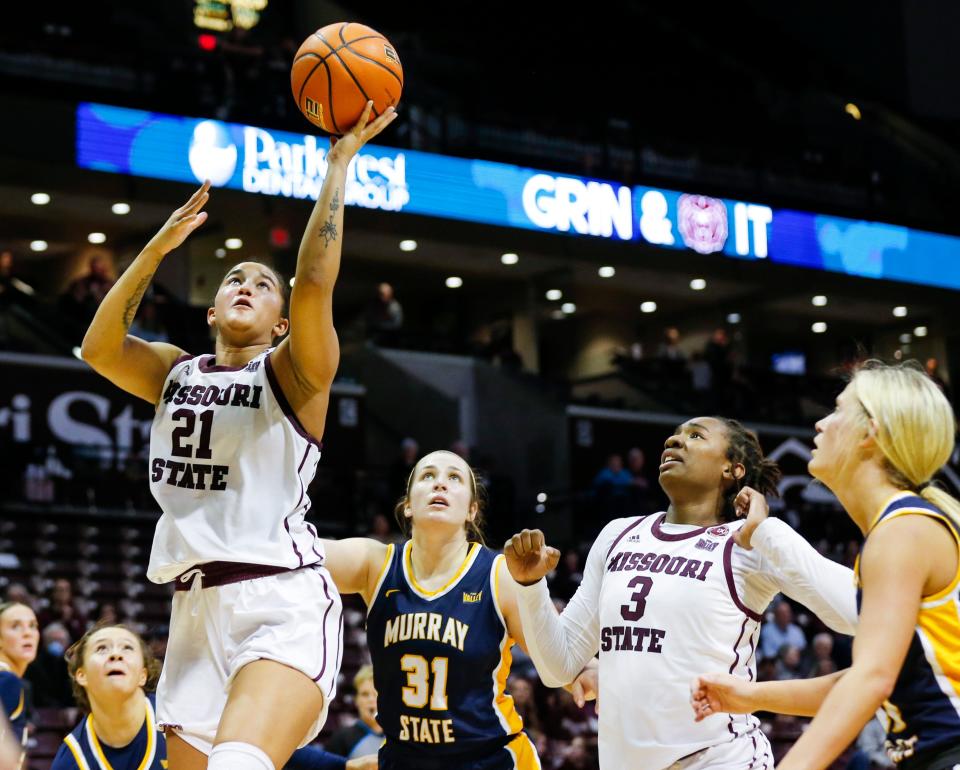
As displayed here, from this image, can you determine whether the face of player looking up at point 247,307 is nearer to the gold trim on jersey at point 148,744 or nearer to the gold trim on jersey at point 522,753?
the gold trim on jersey at point 522,753

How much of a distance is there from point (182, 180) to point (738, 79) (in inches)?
545

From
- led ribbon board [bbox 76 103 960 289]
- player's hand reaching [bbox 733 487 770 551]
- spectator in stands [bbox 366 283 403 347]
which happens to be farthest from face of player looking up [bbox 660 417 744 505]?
spectator in stands [bbox 366 283 403 347]

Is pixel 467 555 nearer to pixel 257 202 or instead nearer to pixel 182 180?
pixel 182 180

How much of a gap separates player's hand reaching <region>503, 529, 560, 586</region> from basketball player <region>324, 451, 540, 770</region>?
0.70m

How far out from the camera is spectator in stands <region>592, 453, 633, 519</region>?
18312 millimetres

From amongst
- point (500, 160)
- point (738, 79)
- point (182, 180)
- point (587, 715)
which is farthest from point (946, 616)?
point (738, 79)

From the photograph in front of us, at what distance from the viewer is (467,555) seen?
5.80 meters

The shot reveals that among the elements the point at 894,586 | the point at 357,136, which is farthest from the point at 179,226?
the point at 894,586

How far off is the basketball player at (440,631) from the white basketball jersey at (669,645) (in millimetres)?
583

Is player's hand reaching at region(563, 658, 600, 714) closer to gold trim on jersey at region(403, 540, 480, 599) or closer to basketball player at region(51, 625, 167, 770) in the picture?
gold trim on jersey at region(403, 540, 480, 599)

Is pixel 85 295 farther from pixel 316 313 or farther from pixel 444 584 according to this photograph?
Result: pixel 316 313

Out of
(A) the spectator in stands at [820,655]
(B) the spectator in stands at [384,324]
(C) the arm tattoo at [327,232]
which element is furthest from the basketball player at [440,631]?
(B) the spectator in stands at [384,324]

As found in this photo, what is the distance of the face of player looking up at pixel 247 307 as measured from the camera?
15.3 ft

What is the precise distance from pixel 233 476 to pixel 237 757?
0.85 metres
